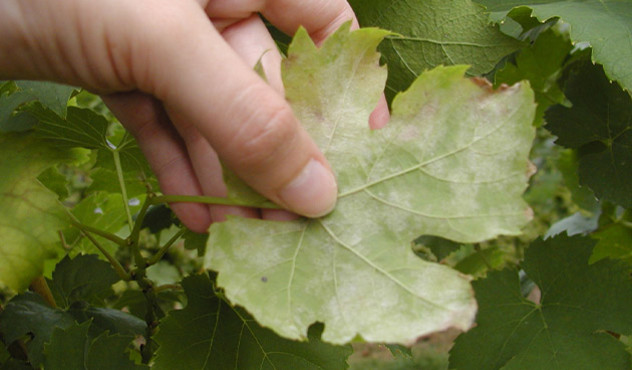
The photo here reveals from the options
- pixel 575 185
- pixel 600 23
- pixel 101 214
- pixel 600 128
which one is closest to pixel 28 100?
pixel 101 214

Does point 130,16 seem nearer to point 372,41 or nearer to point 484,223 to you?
point 372,41

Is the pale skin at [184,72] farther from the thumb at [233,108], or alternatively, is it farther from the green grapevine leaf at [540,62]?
the green grapevine leaf at [540,62]

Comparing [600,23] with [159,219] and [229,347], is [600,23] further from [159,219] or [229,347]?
[159,219]

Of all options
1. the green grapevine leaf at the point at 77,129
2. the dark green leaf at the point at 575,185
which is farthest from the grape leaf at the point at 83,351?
the dark green leaf at the point at 575,185

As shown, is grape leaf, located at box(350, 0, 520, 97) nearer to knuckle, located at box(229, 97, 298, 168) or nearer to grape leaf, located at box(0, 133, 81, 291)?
knuckle, located at box(229, 97, 298, 168)

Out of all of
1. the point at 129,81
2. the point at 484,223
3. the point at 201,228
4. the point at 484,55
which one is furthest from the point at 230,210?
the point at 484,55
